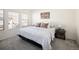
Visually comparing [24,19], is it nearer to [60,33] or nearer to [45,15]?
[45,15]

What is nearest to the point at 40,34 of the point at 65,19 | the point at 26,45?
the point at 26,45

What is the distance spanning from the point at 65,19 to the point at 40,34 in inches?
20.3

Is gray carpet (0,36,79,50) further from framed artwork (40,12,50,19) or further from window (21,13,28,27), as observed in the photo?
framed artwork (40,12,50,19)

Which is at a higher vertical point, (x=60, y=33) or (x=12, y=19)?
(x=12, y=19)

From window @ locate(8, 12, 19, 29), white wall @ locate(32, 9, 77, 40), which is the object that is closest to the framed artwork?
white wall @ locate(32, 9, 77, 40)

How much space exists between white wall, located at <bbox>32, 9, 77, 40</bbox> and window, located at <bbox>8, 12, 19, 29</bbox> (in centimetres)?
32

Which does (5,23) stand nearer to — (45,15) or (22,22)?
(22,22)

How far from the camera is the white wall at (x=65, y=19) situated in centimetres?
116

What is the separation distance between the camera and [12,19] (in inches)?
46.2

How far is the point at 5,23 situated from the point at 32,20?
0.47 m

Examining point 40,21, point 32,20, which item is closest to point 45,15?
point 40,21
